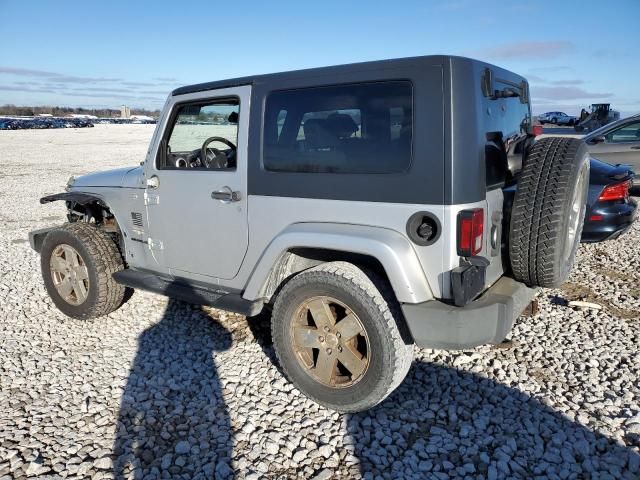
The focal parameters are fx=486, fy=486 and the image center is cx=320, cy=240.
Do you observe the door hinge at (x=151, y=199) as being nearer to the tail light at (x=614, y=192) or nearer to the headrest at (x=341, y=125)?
the headrest at (x=341, y=125)

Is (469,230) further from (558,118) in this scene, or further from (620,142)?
(558,118)

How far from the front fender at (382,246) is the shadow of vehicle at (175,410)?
120 cm

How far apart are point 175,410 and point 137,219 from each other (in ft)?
5.55

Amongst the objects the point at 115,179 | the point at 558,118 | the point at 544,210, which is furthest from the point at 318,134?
the point at 558,118

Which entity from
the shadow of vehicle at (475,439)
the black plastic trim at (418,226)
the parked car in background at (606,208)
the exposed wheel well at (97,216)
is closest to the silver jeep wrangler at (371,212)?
the black plastic trim at (418,226)

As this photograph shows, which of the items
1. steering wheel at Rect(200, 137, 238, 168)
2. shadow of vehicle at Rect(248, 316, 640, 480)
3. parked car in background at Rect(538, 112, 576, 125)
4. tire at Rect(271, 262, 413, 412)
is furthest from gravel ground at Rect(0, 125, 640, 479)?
parked car in background at Rect(538, 112, 576, 125)

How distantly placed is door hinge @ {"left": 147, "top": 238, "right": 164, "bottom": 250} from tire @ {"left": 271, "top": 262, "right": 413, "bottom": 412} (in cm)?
132

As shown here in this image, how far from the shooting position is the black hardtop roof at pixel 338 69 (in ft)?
8.43

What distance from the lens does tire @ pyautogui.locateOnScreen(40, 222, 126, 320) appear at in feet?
13.9

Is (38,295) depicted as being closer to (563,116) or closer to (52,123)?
(563,116)

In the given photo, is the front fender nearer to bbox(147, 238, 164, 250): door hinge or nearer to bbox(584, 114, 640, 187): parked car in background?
bbox(147, 238, 164, 250): door hinge

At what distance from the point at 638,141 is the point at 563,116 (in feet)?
144

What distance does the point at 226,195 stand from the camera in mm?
3332

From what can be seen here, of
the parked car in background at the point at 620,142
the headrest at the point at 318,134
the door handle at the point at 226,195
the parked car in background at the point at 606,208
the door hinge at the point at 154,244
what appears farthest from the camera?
the parked car in background at the point at 620,142
